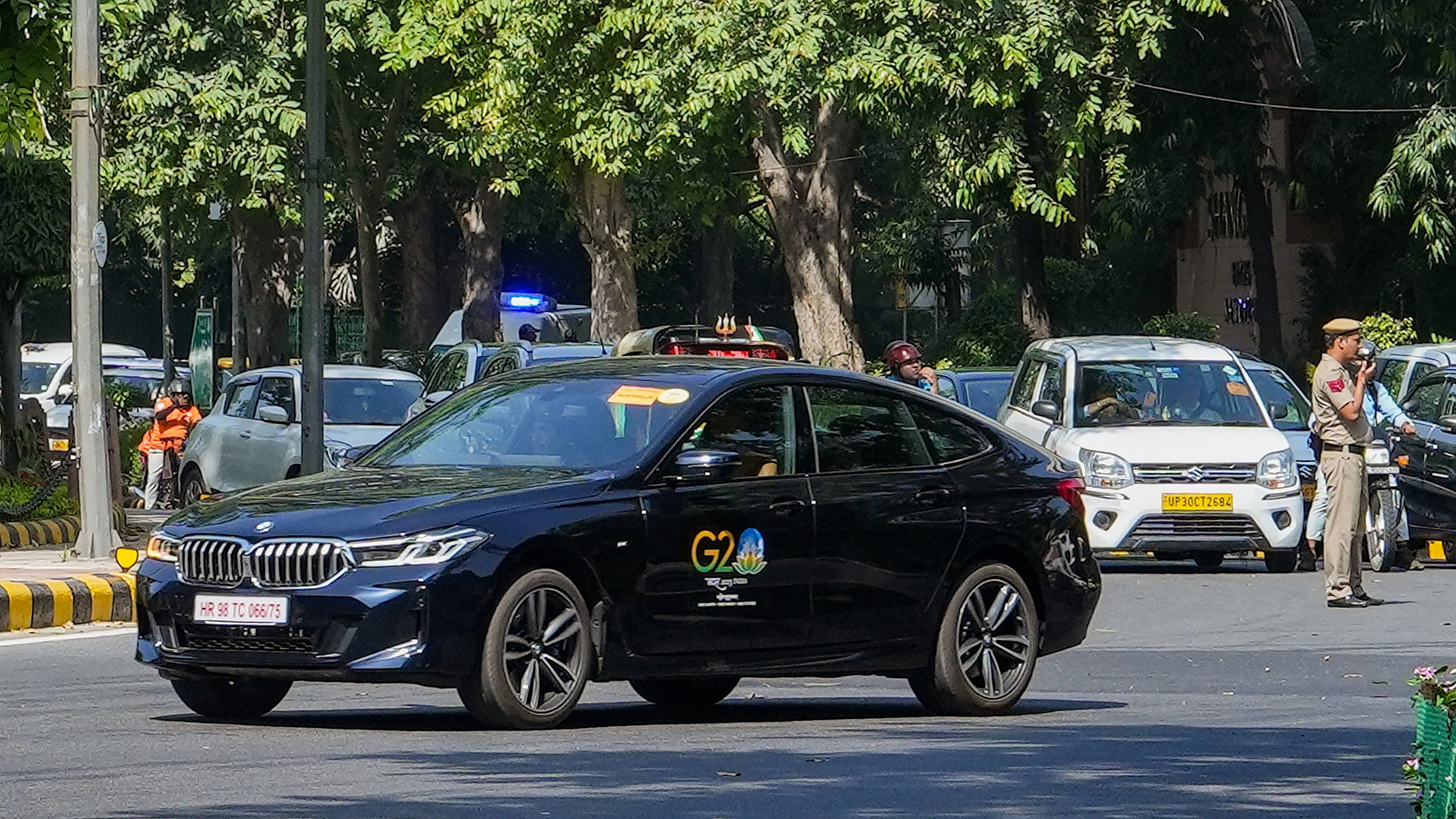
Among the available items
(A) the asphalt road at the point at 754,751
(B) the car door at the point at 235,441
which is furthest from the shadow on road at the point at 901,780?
(B) the car door at the point at 235,441

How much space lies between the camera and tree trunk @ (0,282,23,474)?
73.4ft

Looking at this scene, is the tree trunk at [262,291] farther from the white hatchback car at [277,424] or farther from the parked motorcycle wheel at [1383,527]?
the parked motorcycle wheel at [1383,527]

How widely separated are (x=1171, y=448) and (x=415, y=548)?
12.2m

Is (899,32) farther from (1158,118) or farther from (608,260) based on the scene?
(1158,118)

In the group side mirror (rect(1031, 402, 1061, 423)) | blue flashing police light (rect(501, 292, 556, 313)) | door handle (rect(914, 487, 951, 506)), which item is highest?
blue flashing police light (rect(501, 292, 556, 313))

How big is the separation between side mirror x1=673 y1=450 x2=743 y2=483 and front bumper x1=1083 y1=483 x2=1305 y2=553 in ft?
34.4

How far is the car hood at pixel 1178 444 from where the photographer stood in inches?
822

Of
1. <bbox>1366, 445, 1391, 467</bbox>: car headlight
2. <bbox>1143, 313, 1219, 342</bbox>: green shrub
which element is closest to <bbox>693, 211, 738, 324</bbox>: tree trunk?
<bbox>1143, 313, 1219, 342</bbox>: green shrub

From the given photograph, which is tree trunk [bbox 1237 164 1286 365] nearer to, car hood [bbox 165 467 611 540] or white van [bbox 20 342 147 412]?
white van [bbox 20 342 147 412]

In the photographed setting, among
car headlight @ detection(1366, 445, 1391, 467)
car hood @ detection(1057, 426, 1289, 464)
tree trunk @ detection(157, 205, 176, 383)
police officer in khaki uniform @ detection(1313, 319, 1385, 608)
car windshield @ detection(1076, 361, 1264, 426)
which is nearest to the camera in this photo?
police officer in khaki uniform @ detection(1313, 319, 1385, 608)

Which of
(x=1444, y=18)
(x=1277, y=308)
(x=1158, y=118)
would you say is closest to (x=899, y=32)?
(x=1444, y=18)

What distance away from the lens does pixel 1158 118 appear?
4128 centimetres

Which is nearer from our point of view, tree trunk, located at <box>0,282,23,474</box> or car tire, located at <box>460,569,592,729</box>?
car tire, located at <box>460,569,592,729</box>

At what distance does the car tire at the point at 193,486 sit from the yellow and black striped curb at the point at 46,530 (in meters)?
4.02
